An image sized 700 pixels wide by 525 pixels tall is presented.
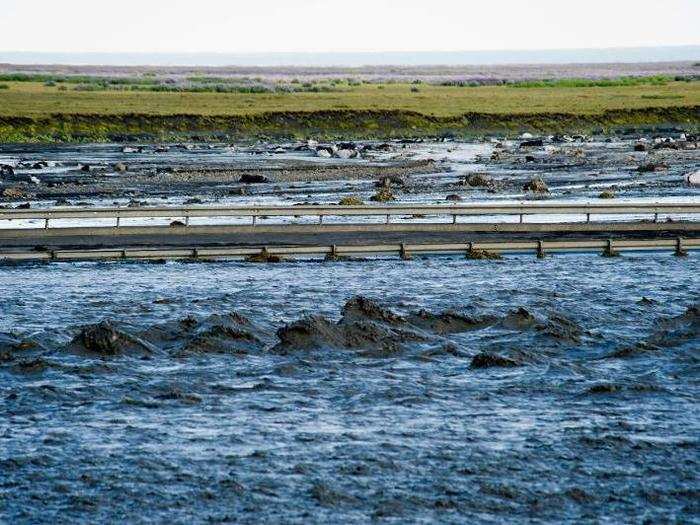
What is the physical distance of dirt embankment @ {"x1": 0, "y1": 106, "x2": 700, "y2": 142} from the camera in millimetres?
110500

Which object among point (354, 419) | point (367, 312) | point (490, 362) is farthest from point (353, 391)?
point (367, 312)

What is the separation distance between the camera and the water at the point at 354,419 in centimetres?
1925

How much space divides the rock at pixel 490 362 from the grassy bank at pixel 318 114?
81.1m

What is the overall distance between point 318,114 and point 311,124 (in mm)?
2430

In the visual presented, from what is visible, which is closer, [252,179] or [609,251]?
[609,251]

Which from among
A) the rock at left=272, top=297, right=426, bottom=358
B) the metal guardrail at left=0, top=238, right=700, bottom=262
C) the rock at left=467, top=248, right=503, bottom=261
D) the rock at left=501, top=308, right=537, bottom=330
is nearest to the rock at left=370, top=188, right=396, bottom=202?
the metal guardrail at left=0, top=238, right=700, bottom=262

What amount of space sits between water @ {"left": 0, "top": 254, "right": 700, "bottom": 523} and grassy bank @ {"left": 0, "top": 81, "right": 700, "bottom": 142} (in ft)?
247

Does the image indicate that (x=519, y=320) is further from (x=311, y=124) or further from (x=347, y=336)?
(x=311, y=124)

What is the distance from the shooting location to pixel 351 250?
40750 millimetres

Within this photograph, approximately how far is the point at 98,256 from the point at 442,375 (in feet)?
54.9

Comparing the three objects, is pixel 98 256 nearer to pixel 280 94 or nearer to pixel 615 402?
pixel 615 402

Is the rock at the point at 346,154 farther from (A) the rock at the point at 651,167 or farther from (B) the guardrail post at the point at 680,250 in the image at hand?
(B) the guardrail post at the point at 680,250

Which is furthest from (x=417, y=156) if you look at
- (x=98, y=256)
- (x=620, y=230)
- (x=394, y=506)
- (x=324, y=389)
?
(x=394, y=506)

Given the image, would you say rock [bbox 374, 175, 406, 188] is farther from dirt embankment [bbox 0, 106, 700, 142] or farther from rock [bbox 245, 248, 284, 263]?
dirt embankment [bbox 0, 106, 700, 142]
